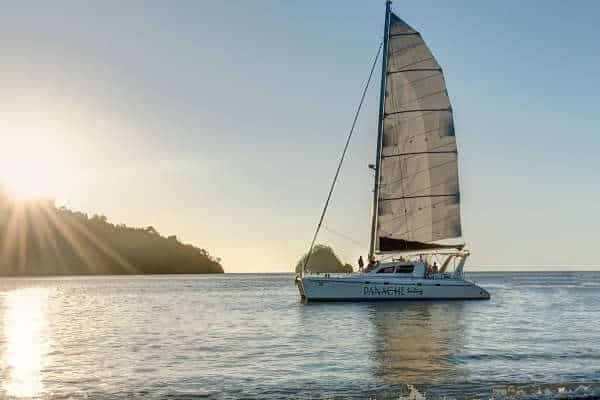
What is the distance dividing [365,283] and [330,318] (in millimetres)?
10964

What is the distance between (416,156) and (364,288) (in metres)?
12.2

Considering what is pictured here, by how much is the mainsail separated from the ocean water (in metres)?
11.8

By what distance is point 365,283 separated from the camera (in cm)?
5472

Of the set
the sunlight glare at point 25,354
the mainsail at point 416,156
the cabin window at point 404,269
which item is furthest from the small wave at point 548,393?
the mainsail at point 416,156

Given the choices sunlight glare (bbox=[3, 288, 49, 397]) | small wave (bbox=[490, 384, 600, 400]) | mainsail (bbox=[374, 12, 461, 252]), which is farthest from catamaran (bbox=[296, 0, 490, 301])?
small wave (bbox=[490, 384, 600, 400])

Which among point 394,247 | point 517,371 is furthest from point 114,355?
point 394,247

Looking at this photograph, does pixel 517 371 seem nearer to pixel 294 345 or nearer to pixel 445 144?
pixel 294 345

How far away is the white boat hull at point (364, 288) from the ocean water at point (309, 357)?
6206 millimetres

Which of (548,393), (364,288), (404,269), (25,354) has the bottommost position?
(25,354)

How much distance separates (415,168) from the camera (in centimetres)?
5916

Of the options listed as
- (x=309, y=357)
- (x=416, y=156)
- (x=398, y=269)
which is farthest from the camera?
(x=416, y=156)

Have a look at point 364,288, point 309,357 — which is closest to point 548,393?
point 309,357

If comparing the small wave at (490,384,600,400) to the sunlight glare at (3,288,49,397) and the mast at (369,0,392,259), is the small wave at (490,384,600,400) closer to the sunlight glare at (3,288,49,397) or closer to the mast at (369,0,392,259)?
the sunlight glare at (3,288,49,397)

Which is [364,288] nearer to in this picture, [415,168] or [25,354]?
[415,168]
